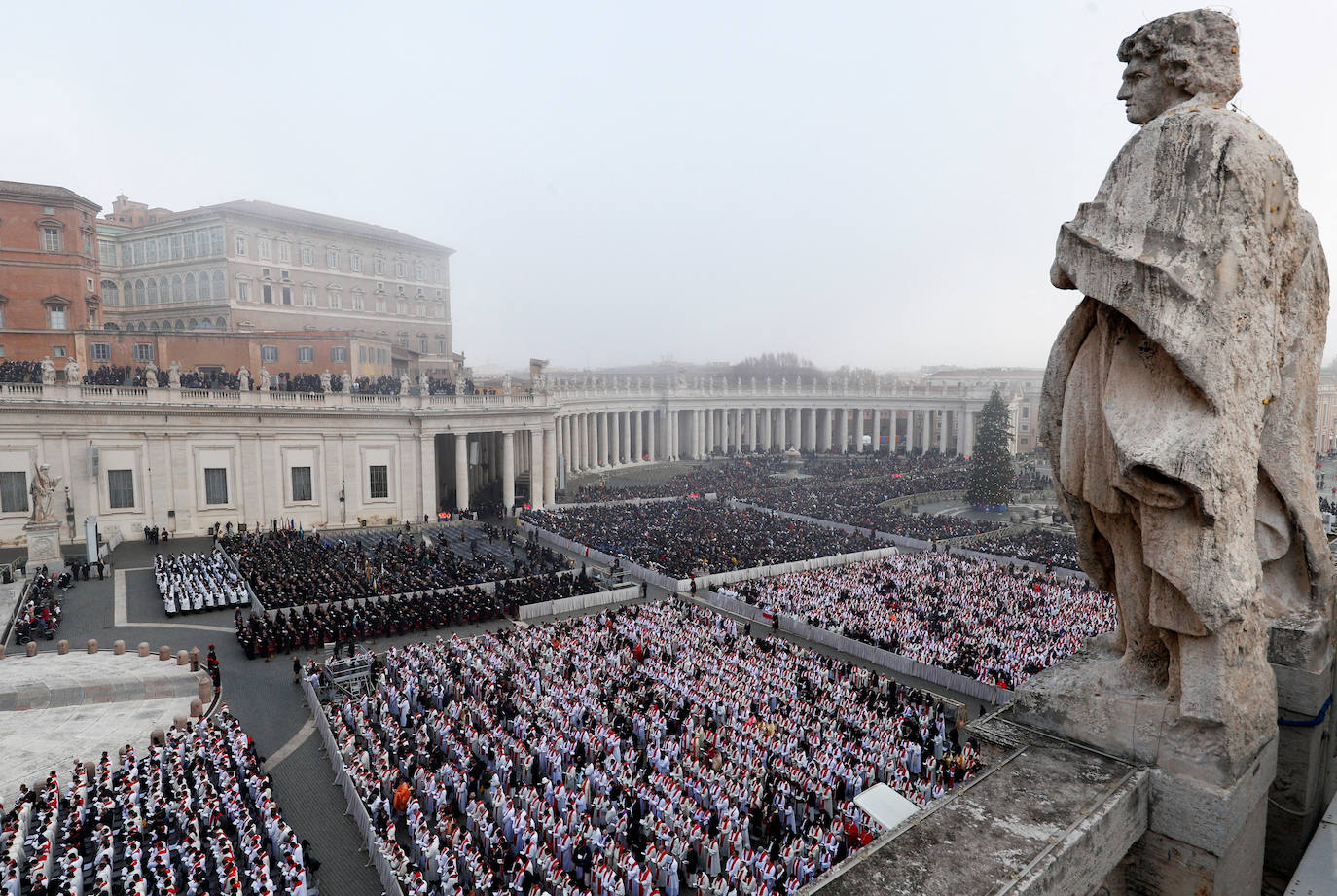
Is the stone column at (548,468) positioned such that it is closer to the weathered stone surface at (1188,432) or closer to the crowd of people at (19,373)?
the crowd of people at (19,373)

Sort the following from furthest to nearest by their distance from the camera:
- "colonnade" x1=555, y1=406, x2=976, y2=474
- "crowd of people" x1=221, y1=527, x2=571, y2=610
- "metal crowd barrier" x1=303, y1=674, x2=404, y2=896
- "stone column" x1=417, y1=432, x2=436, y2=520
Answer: "colonnade" x1=555, y1=406, x2=976, y2=474, "stone column" x1=417, y1=432, x2=436, y2=520, "crowd of people" x1=221, y1=527, x2=571, y2=610, "metal crowd barrier" x1=303, y1=674, x2=404, y2=896

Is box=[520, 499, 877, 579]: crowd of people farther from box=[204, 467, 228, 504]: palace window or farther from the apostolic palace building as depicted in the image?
box=[204, 467, 228, 504]: palace window

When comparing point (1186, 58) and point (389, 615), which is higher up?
point (1186, 58)

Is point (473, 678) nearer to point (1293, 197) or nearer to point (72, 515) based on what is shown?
point (1293, 197)

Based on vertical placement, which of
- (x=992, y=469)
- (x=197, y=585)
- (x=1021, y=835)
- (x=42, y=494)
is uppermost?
(x=1021, y=835)

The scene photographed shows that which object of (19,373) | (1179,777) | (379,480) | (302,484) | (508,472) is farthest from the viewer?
(508,472)

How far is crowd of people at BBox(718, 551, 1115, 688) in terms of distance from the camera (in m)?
23.7

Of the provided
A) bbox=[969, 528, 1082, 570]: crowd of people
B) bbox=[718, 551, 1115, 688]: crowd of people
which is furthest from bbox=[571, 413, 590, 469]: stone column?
bbox=[718, 551, 1115, 688]: crowd of people

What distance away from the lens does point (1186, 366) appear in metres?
4.84

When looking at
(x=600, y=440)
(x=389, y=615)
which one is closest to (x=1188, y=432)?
(x=389, y=615)

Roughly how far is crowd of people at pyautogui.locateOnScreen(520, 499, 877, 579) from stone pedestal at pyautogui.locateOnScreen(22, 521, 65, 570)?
22338 mm

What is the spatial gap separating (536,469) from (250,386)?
18438mm

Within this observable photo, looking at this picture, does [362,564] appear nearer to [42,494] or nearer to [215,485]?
[215,485]

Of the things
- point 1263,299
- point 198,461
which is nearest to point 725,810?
point 1263,299
